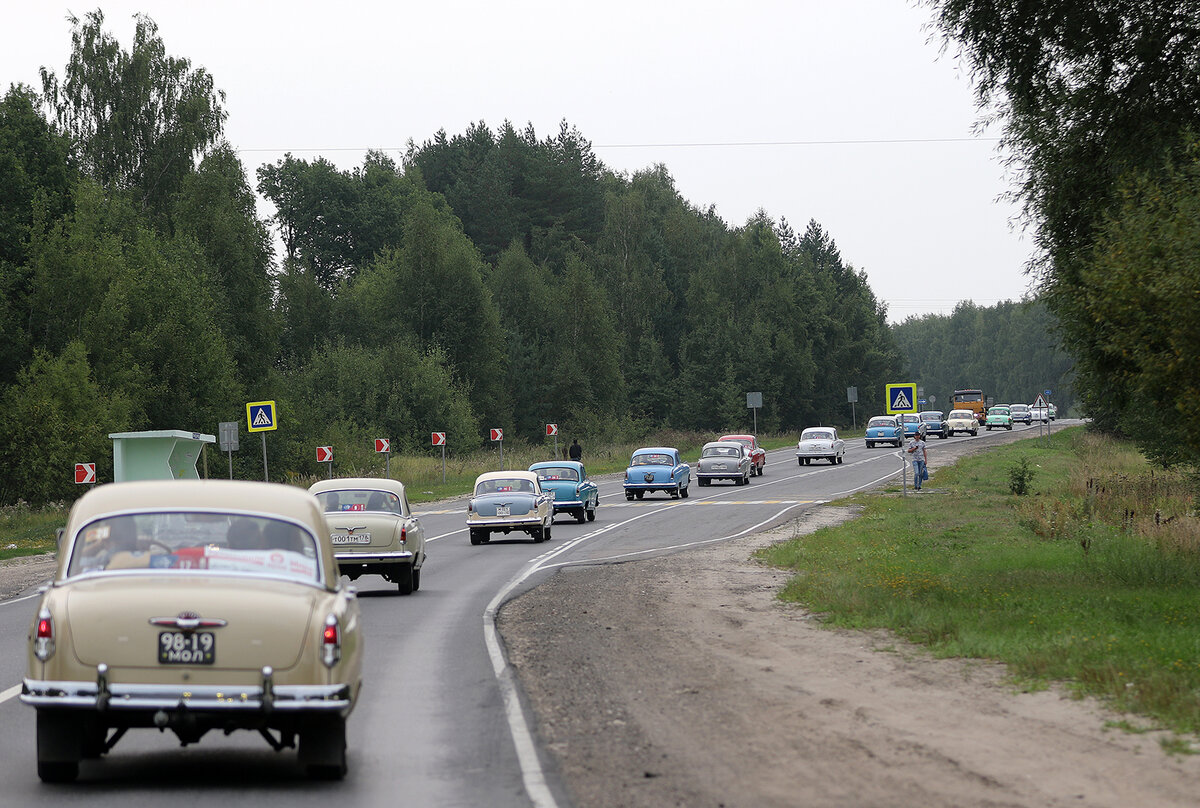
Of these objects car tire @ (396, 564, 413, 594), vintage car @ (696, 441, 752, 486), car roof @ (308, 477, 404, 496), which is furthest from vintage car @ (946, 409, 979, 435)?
car tire @ (396, 564, 413, 594)

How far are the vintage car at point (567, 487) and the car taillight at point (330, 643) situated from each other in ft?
→ 95.5

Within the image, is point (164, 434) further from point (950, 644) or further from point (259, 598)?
point (259, 598)

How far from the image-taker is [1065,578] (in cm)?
2034

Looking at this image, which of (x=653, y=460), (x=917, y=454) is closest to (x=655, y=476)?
(x=653, y=460)

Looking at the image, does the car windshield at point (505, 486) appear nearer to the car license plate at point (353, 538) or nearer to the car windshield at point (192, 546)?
the car license plate at point (353, 538)

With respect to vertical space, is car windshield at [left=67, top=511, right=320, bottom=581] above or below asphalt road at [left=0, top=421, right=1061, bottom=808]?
above

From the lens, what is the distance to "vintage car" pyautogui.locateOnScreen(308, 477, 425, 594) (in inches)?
820

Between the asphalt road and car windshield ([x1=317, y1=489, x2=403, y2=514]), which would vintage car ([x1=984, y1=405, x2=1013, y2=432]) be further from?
car windshield ([x1=317, y1=489, x2=403, y2=514])

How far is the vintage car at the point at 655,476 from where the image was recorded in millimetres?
47062

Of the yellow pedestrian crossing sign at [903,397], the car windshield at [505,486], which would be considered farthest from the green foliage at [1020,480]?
the car windshield at [505,486]

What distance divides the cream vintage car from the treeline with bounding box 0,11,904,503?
42.6 metres

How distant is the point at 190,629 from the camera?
7918mm

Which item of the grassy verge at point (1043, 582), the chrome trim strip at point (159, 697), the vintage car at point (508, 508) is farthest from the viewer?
the vintage car at point (508, 508)

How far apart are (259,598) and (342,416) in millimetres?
65826
